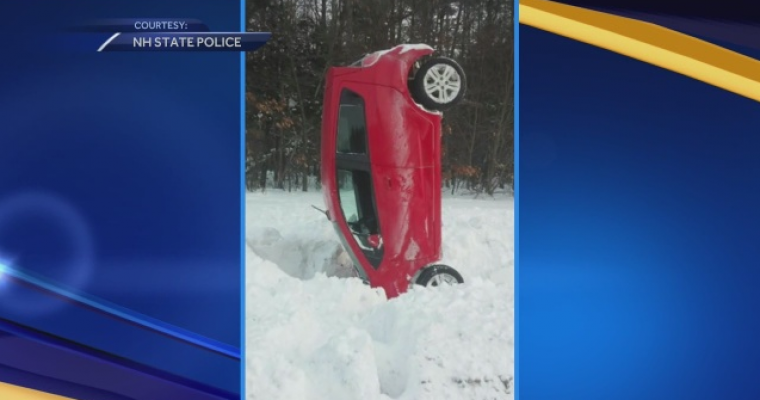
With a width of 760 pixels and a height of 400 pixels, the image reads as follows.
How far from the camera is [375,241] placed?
2.58m

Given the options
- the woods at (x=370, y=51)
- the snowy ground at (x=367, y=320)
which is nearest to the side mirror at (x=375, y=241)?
the snowy ground at (x=367, y=320)

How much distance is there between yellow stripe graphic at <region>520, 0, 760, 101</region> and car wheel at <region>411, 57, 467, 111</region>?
11.5 inches

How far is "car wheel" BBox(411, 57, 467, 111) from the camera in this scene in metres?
2.44

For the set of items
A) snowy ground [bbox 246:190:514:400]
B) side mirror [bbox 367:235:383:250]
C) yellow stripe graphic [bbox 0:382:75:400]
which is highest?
side mirror [bbox 367:235:383:250]

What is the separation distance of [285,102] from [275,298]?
0.70m

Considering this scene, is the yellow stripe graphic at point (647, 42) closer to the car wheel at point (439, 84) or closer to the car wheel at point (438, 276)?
the car wheel at point (439, 84)

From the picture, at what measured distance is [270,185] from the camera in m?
2.40

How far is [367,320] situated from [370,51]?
968 mm

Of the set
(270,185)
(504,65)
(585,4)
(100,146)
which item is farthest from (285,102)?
(585,4)

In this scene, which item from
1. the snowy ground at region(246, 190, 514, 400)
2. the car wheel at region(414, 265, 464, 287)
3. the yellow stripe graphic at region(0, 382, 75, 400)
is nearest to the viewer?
the yellow stripe graphic at region(0, 382, 75, 400)

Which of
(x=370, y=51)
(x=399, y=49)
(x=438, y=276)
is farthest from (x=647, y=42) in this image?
(x=438, y=276)

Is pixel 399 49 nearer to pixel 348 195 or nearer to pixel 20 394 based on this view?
pixel 348 195

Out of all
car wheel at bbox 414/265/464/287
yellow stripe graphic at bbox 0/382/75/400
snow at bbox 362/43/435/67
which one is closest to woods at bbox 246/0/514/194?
snow at bbox 362/43/435/67

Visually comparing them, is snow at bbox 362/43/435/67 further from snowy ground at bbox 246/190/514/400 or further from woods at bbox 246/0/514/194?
snowy ground at bbox 246/190/514/400
